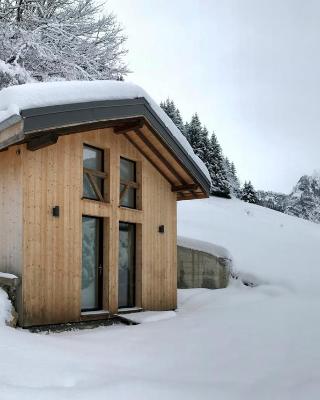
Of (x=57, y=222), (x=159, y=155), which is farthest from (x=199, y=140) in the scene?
(x=57, y=222)

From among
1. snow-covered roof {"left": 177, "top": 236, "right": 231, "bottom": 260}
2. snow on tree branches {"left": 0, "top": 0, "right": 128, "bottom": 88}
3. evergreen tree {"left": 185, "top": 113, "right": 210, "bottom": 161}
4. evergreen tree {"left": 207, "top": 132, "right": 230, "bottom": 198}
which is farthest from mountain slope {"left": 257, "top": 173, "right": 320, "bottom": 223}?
snow-covered roof {"left": 177, "top": 236, "right": 231, "bottom": 260}

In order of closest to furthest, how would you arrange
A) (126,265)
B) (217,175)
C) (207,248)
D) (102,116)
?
(102,116) → (126,265) → (207,248) → (217,175)

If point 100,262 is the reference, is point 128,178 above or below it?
above

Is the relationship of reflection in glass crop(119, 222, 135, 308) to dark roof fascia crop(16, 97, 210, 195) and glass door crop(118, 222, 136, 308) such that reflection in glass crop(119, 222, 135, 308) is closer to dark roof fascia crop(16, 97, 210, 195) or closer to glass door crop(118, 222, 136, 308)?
glass door crop(118, 222, 136, 308)

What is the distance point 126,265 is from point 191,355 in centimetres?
403

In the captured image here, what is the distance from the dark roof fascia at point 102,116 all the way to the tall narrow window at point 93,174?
1021mm

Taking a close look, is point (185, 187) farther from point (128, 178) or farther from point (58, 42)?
point (58, 42)

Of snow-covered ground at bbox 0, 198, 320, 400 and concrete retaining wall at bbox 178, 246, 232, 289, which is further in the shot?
concrete retaining wall at bbox 178, 246, 232, 289

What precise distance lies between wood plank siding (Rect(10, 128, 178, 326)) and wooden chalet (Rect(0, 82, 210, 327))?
0.06ft

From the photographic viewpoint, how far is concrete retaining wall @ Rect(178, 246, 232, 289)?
14.4 meters

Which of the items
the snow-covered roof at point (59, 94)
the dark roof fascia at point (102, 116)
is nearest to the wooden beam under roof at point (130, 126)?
the dark roof fascia at point (102, 116)

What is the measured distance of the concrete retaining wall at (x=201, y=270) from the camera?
47.3ft

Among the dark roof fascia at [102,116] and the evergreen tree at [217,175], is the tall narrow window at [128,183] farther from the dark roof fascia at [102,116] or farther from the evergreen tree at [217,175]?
the evergreen tree at [217,175]

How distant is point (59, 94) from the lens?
7523 mm
